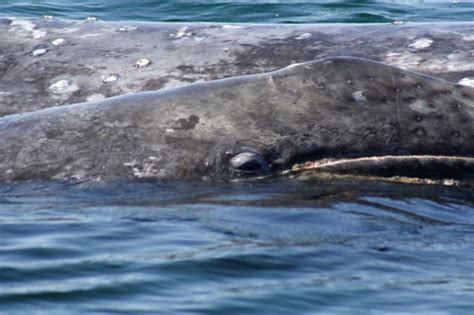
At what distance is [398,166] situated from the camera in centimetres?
902

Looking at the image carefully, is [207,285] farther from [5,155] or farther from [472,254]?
[5,155]

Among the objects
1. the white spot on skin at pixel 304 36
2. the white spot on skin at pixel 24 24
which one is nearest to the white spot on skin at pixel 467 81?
the white spot on skin at pixel 304 36

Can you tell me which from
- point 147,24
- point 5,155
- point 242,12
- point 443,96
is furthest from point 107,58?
point 242,12

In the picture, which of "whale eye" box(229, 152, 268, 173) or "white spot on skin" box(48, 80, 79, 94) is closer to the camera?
"whale eye" box(229, 152, 268, 173)

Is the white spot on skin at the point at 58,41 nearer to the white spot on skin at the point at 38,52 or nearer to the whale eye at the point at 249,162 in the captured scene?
the white spot on skin at the point at 38,52

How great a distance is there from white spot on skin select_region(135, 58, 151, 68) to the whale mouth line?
3.37 metres

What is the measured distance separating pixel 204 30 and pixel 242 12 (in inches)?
325

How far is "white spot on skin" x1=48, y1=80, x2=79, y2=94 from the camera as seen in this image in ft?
39.5

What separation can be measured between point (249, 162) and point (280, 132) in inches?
10.3

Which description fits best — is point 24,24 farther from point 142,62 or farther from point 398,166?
point 398,166

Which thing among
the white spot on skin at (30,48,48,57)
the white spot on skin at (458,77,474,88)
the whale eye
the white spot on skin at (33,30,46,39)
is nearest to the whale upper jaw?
the whale eye

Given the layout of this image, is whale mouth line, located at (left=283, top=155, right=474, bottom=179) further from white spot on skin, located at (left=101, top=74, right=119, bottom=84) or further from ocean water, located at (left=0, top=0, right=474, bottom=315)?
white spot on skin, located at (left=101, top=74, right=119, bottom=84)

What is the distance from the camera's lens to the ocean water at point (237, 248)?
6.73 meters

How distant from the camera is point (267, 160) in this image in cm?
903
